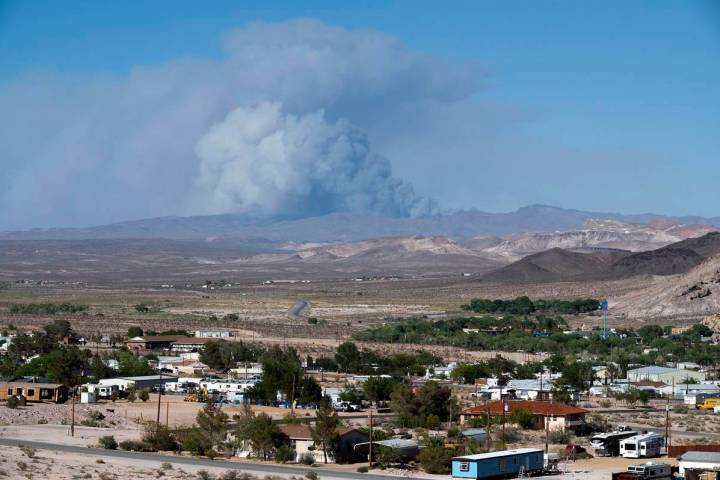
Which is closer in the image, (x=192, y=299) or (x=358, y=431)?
(x=358, y=431)

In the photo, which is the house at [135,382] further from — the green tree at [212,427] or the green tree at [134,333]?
the green tree at [134,333]

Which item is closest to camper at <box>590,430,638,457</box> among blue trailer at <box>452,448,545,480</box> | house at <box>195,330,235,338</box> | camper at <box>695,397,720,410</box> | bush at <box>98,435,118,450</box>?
blue trailer at <box>452,448,545,480</box>

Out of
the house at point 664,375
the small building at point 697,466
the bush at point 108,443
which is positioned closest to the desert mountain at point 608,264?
the house at point 664,375

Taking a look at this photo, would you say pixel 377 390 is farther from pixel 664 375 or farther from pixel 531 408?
pixel 664 375

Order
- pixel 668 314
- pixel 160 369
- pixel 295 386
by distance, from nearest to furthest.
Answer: pixel 295 386
pixel 160 369
pixel 668 314

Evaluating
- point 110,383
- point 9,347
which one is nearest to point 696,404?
point 110,383

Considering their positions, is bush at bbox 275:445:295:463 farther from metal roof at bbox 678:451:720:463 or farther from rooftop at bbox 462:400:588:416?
metal roof at bbox 678:451:720:463

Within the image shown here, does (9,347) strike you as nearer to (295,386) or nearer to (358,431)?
(295,386)
